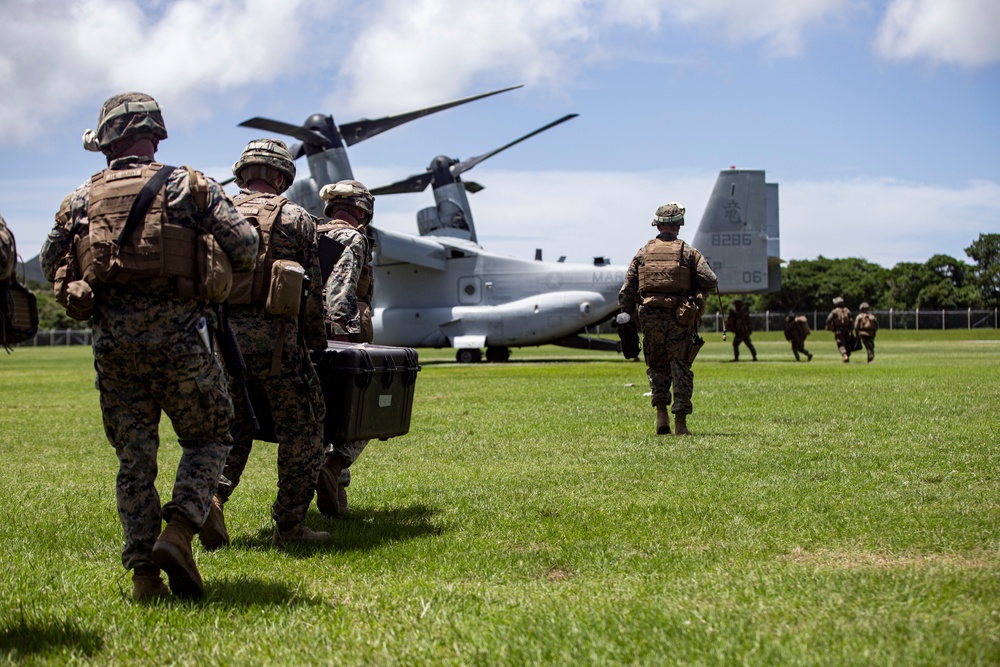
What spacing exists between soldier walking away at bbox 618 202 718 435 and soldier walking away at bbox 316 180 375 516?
3668mm

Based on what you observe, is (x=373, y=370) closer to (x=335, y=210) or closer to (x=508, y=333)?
(x=335, y=210)

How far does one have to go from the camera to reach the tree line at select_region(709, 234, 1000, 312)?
8762 centimetres

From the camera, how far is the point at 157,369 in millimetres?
4266

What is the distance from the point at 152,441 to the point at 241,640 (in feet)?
3.54

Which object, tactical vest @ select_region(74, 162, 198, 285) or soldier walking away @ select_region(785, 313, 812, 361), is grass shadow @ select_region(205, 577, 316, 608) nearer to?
tactical vest @ select_region(74, 162, 198, 285)

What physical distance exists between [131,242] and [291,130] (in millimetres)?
25126

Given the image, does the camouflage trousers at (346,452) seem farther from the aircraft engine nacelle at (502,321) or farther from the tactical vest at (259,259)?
the aircraft engine nacelle at (502,321)

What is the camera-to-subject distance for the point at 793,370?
70.5 feet

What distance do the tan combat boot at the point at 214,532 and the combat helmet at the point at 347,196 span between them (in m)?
2.15

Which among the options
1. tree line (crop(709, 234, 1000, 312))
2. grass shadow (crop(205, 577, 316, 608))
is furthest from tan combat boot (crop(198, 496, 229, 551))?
tree line (crop(709, 234, 1000, 312))

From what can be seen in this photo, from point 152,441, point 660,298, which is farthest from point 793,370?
point 152,441

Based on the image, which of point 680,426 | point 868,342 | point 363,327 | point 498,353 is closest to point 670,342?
point 680,426

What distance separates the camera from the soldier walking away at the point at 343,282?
6.18 meters

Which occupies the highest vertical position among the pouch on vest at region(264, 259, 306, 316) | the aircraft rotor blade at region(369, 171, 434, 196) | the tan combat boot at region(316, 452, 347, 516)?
the aircraft rotor blade at region(369, 171, 434, 196)
